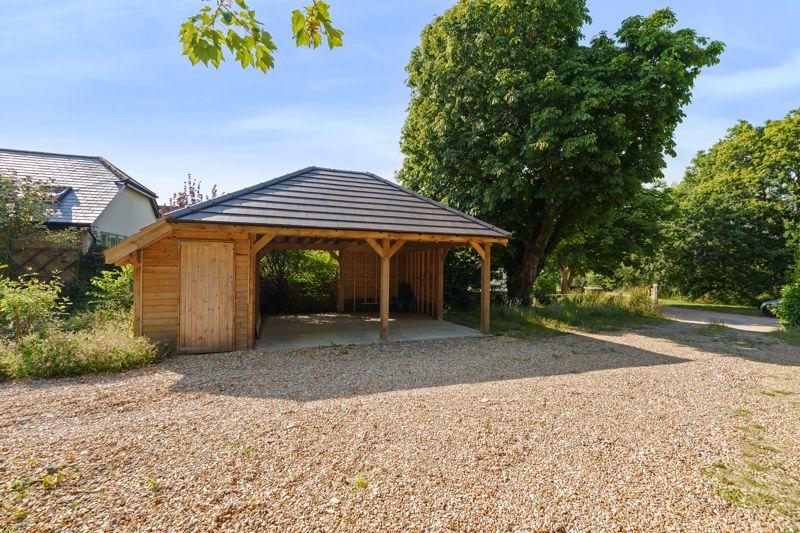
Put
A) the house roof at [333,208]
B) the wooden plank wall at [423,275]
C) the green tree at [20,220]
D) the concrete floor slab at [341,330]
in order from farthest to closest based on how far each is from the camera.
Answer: the wooden plank wall at [423,275], the green tree at [20,220], the concrete floor slab at [341,330], the house roof at [333,208]

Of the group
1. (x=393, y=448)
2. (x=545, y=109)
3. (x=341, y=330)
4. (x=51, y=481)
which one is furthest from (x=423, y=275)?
(x=51, y=481)

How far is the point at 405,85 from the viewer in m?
15.0

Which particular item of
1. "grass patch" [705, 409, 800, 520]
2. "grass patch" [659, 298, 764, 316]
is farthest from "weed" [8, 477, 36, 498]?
"grass patch" [659, 298, 764, 316]

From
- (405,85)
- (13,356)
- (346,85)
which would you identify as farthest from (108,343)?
(405,85)

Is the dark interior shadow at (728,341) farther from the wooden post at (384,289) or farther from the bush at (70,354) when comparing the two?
the bush at (70,354)

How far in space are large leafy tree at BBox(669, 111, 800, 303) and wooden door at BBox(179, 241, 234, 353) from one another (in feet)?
78.5

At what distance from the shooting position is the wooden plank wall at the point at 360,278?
1353cm

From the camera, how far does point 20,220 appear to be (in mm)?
9547

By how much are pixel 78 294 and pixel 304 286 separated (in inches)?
248

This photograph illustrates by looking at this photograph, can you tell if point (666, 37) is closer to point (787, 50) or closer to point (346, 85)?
point (787, 50)

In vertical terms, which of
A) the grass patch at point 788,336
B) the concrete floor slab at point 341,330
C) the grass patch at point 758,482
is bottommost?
the grass patch at point 788,336

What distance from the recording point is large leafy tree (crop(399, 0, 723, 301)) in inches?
376

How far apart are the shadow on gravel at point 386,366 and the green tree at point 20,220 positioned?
7.15m

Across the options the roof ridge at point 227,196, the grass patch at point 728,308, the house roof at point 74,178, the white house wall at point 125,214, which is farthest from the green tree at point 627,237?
the house roof at point 74,178
